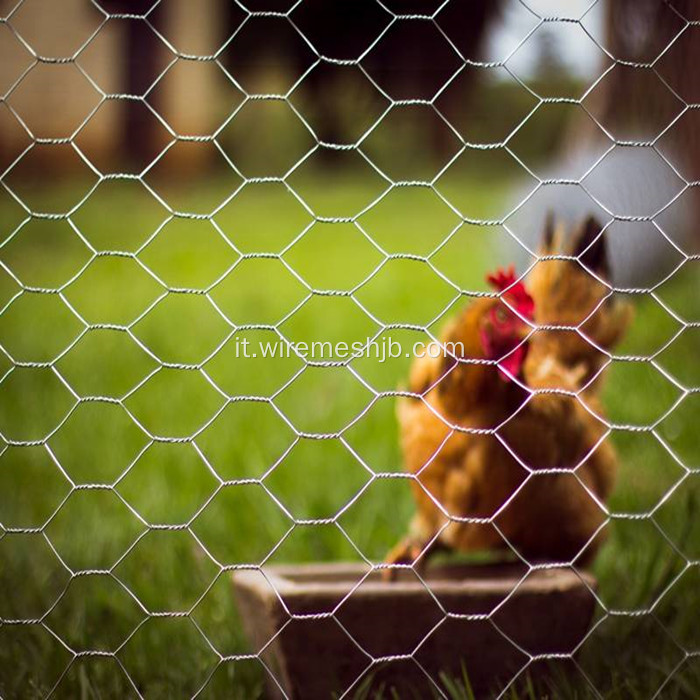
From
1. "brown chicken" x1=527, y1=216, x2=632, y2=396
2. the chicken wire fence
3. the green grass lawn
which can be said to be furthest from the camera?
"brown chicken" x1=527, y1=216, x2=632, y2=396

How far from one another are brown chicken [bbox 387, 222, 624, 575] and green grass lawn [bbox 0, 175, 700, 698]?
9 centimetres

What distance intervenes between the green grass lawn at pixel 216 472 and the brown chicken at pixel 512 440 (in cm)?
9

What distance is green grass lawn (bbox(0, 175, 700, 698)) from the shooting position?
1139 mm

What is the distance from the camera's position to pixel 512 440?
1.23 m

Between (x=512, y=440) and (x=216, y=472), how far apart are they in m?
0.54

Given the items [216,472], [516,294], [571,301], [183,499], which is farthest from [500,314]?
[183,499]

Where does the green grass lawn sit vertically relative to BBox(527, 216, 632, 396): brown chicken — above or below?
below

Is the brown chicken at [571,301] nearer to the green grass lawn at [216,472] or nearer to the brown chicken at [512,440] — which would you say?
the brown chicken at [512,440]

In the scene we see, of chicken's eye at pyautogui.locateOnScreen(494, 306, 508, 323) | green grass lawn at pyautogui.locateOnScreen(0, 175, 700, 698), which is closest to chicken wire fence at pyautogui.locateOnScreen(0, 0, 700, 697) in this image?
green grass lawn at pyautogui.locateOnScreen(0, 175, 700, 698)

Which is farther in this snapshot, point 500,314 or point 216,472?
point 216,472

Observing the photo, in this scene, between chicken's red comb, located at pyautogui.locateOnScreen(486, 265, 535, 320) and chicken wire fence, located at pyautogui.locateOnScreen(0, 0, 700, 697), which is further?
chicken's red comb, located at pyautogui.locateOnScreen(486, 265, 535, 320)

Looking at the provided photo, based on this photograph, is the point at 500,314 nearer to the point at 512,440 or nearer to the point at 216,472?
the point at 512,440

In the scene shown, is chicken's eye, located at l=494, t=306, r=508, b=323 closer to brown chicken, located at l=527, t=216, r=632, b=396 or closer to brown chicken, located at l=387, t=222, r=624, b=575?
brown chicken, located at l=387, t=222, r=624, b=575

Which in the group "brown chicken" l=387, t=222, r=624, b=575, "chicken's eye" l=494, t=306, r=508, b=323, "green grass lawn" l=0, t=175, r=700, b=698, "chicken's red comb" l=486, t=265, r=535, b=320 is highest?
"chicken's red comb" l=486, t=265, r=535, b=320
